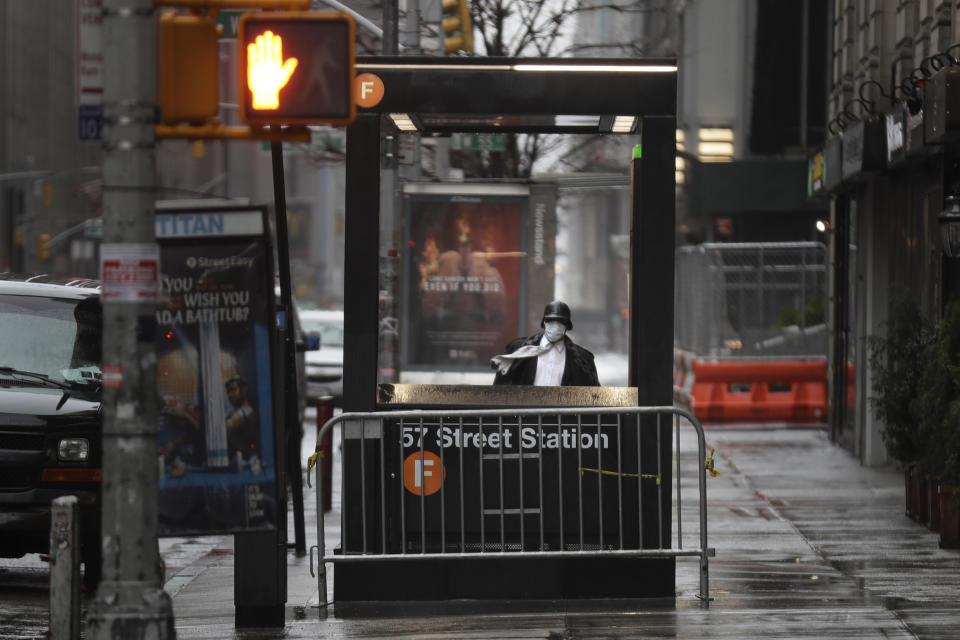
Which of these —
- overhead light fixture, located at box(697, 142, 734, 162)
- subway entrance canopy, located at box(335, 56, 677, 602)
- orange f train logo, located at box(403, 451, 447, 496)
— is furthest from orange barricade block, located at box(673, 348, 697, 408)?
orange f train logo, located at box(403, 451, 447, 496)

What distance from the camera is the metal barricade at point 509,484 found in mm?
8359

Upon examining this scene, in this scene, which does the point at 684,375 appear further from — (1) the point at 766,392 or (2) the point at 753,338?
(1) the point at 766,392

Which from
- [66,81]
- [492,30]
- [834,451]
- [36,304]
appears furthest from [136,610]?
[66,81]

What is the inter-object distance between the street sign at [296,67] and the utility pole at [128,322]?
482 mm

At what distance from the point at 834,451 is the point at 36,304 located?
10.4 m

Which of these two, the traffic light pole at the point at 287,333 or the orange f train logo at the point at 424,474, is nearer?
the traffic light pole at the point at 287,333

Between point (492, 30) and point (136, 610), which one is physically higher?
point (492, 30)

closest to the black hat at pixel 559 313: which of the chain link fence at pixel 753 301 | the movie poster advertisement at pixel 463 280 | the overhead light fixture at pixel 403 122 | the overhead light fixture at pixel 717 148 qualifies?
the overhead light fixture at pixel 403 122

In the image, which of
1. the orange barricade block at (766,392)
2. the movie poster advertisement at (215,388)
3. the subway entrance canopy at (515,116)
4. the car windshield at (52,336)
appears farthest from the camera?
the orange barricade block at (766,392)

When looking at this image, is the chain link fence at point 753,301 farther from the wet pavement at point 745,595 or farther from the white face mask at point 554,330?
the white face mask at point 554,330

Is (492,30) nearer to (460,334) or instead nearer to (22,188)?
(460,334)

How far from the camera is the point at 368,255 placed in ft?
27.3

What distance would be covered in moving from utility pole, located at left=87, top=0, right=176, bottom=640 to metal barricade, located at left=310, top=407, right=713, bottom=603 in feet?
7.78

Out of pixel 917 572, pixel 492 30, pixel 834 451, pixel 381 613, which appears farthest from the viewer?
pixel 492 30
